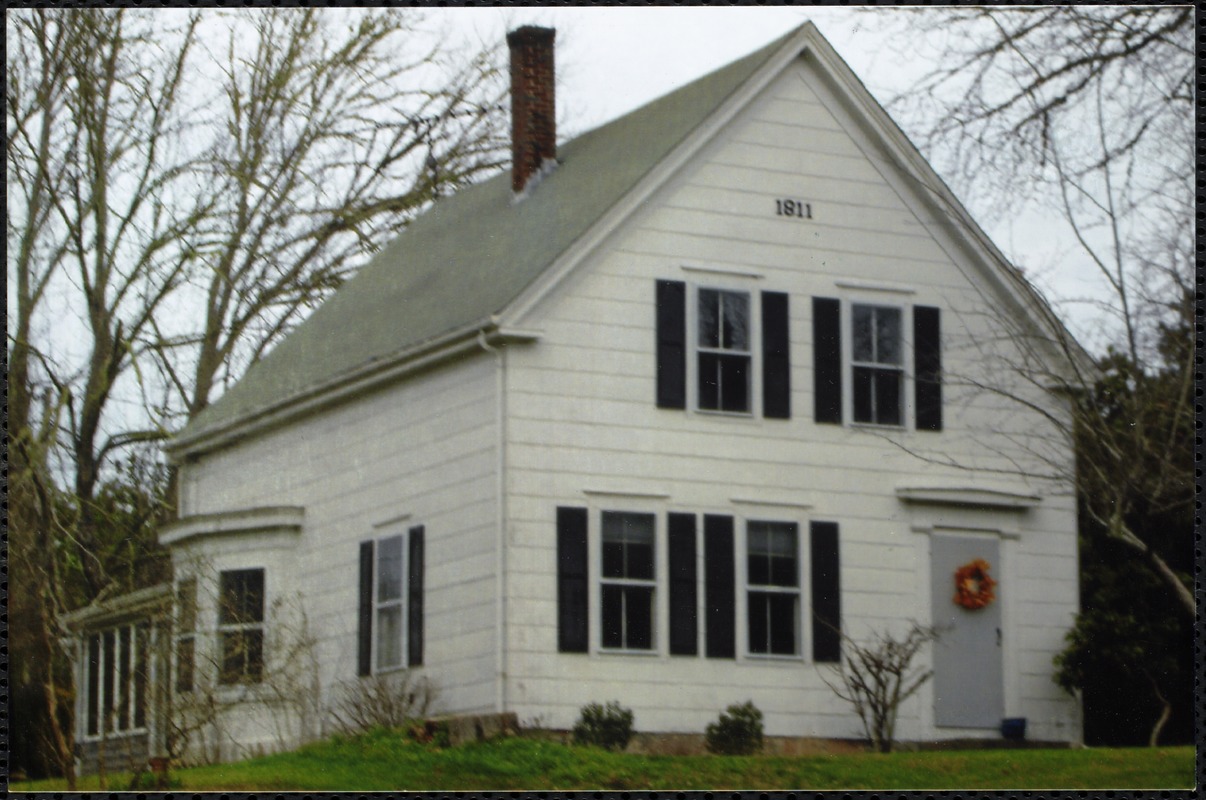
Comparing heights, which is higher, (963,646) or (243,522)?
(243,522)

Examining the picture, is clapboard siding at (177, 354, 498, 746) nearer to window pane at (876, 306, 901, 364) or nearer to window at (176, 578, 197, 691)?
window at (176, 578, 197, 691)

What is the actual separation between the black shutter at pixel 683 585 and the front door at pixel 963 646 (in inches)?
112

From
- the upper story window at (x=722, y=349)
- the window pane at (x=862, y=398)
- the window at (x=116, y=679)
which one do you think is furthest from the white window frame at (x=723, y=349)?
the window at (x=116, y=679)

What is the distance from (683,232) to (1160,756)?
726 centimetres

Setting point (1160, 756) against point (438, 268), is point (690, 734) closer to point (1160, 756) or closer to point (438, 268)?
point (1160, 756)

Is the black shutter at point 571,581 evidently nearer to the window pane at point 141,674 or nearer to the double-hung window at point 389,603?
the double-hung window at point 389,603

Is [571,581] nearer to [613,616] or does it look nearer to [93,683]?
[613,616]

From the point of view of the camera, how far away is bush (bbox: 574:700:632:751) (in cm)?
2016

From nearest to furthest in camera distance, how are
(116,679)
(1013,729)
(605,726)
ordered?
(605,726)
(1013,729)
(116,679)

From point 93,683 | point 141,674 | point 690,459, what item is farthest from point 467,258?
point 93,683

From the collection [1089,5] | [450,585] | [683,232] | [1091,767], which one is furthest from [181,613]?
[1089,5]

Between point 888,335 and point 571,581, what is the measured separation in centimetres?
471

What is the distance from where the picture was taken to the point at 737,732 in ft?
68.3

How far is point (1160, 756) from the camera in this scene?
61.3 feet
